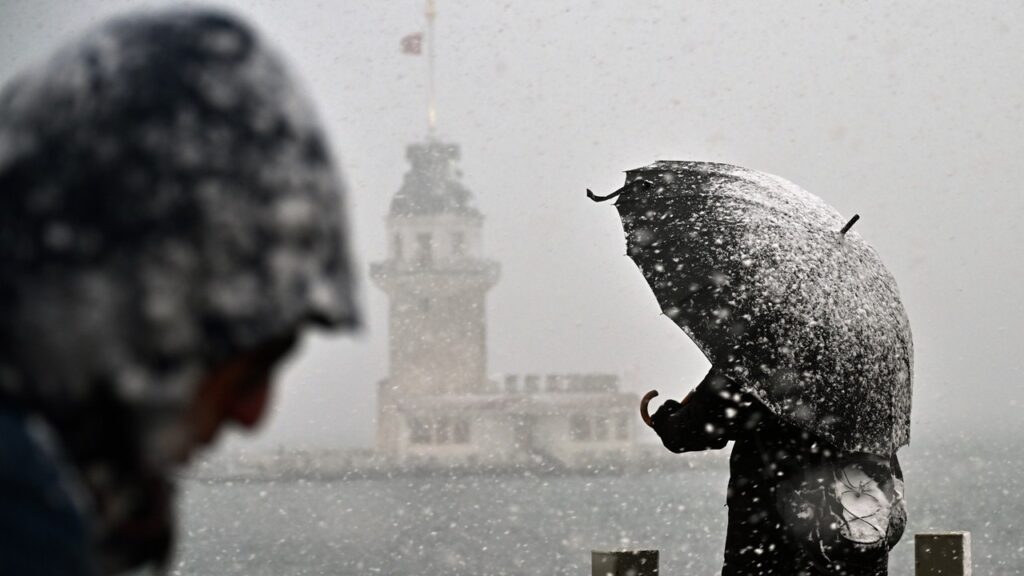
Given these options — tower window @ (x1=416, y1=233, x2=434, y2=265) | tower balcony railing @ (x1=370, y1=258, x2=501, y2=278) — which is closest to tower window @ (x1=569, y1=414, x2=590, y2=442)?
tower balcony railing @ (x1=370, y1=258, x2=501, y2=278)

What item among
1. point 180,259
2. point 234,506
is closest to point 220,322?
point 180,259

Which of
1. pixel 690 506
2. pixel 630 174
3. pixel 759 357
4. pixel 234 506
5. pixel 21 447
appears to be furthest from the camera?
pixel 234 506

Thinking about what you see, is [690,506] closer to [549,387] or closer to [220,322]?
[549,387]

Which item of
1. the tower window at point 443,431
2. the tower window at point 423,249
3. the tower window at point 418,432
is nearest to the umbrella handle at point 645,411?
the tower window at point 443,431

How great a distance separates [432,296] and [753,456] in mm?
77015

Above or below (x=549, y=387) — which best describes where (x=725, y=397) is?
above

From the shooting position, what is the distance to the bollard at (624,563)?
152 inches

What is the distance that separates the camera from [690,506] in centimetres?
7900

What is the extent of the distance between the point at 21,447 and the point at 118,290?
109 mm

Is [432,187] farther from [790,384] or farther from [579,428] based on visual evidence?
[790,384]

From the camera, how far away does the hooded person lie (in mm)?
810

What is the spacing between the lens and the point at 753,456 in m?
3.48

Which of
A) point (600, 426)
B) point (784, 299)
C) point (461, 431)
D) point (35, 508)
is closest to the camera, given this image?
point (35, 508)

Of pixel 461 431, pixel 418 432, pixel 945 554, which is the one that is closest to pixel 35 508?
pixel 945 554
